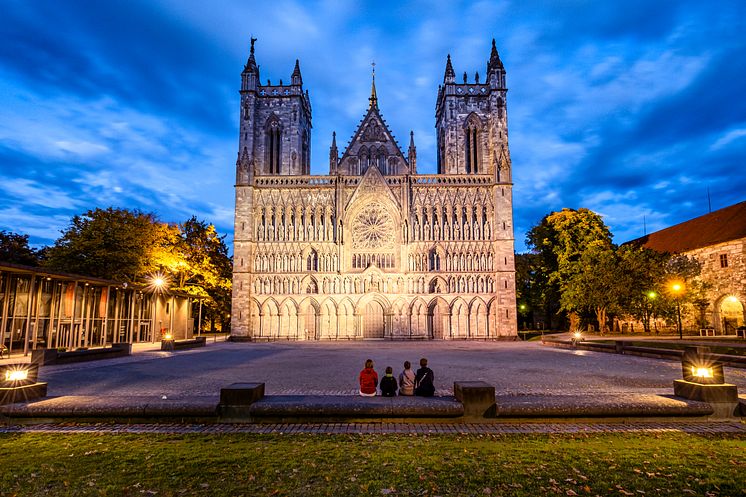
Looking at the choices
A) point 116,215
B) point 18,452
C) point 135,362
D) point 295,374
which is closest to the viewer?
point 18,452

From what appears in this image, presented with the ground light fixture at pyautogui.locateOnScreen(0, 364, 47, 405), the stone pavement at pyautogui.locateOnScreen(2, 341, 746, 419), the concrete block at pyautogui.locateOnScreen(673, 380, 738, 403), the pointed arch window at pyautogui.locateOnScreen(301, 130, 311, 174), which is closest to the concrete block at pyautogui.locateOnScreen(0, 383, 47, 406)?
the ground light fixture at pyautogui.locateOnScreen(0, 364, 47, 405)

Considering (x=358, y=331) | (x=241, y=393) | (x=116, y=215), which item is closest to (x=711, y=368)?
(x=241, y=393)

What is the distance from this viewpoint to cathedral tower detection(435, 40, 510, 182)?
4831 centimetres

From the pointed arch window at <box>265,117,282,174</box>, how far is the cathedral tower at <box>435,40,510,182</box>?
59.2 feet

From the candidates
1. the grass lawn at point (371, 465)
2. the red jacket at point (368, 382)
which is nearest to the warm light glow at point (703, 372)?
the grass lawn at point (371, 465)

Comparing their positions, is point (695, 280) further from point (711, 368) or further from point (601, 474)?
point (601, 474)

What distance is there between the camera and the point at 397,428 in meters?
8.20

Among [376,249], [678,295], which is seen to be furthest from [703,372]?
[376,249]

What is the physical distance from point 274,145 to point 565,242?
3216 cm

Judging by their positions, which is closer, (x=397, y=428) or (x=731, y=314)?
(x=397, y=428)

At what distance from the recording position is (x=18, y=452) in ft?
22.5

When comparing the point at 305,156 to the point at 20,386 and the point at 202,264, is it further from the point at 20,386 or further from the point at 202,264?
the point at 20,386

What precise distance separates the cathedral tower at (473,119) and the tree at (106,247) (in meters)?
30.7

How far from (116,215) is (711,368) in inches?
1590
